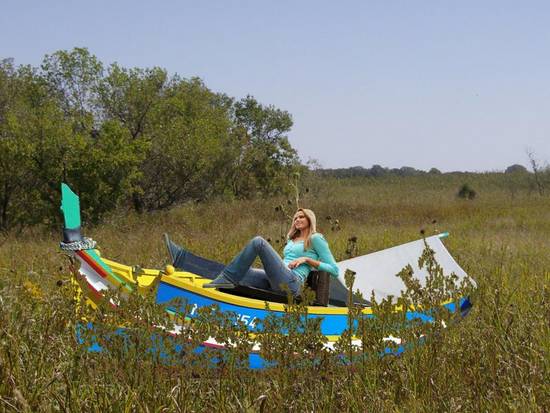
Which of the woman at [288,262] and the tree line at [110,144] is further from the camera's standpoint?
the tree line at [110,144]

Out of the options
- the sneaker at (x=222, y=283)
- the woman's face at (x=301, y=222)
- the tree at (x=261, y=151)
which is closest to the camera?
the sneaker at (x=222, y=283)

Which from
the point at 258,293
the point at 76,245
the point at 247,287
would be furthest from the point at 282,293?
the point at 76,245

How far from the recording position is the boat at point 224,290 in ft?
14.4

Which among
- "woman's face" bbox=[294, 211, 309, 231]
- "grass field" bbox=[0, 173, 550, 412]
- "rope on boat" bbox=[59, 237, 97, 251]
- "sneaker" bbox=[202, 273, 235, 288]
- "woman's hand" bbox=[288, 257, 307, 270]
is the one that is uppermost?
"woman's face" bbox=[294, 211, 309, 231]

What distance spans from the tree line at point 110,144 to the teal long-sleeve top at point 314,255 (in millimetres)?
11351

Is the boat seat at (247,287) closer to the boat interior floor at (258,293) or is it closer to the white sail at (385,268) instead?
the boat interior floor at (258,293)

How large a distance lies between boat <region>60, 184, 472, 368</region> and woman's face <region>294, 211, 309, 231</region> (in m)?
0.47

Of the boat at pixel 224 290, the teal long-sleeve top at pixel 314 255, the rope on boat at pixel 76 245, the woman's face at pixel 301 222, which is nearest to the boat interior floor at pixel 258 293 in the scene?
the boat at pixel 224 290

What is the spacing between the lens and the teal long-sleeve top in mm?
5699

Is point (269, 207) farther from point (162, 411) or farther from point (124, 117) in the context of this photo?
point (162, 411)

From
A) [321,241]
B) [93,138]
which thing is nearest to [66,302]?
[321,241]

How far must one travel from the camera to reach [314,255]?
5957 mm

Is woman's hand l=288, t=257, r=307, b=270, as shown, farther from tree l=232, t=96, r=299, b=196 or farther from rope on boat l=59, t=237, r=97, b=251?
tree l=232, t=96, r=299, b=196

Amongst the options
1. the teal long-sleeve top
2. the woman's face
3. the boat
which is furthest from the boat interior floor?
the woman's face
